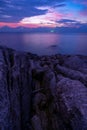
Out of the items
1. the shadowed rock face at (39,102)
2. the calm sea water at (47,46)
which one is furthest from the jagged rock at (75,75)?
the calm sea water at (47,46)

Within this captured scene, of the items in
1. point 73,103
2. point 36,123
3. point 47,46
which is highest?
point 73,103

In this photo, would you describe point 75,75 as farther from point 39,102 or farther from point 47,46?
point 47,46

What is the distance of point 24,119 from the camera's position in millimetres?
7445

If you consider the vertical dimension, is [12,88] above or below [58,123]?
above

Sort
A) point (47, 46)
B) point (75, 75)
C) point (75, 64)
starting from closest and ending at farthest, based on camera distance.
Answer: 1. point (75, 75)
2. point (75, 64)
3. point (47, 46)

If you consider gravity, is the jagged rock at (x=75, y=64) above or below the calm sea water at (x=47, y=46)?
above

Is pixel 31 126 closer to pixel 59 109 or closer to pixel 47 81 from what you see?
pixel 59 109

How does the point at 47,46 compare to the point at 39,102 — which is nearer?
the point at 39,102

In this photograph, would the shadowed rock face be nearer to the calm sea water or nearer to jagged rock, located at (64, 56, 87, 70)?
jagged rock, located at (64, 56, 87, 70)

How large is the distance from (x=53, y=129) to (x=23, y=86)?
2.57 m

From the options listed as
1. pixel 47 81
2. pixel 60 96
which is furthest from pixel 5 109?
pixel 47 81

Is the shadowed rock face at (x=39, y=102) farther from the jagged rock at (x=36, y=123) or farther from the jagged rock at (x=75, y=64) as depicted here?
the jagged rock at (x=75, y=64)

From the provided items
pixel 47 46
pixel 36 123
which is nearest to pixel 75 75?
pixel 36 123

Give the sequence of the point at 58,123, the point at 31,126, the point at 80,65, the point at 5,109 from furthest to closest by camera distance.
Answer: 1. the point at 80,65
2. the point at 31,126
3. the point at 58,123
4. the point at 5,109
